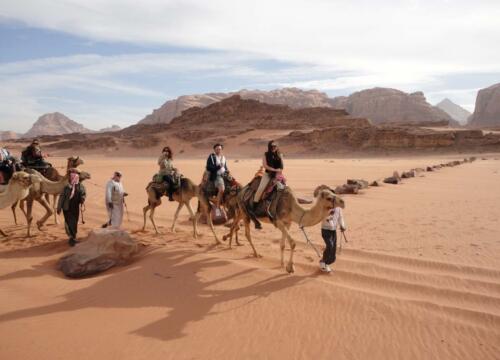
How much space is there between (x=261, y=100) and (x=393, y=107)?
194ft

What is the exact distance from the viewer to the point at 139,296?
6.84 m

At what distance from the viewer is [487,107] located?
138 meters

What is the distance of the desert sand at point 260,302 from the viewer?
17.4ft

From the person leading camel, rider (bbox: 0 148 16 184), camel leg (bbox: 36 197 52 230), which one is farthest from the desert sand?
rider (bbox: 0 148 16 184)

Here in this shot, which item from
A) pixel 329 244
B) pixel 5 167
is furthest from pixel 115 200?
pixel 329 244

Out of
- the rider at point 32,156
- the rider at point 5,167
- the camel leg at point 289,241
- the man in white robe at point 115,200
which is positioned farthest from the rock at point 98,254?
the rider at point 32,156

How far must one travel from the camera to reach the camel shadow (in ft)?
20.1

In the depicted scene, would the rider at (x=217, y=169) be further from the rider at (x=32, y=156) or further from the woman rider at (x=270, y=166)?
the rider at (x=32, y=156)

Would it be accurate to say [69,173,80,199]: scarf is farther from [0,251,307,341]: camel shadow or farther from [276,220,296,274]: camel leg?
[276,220,296,274]: camel leg

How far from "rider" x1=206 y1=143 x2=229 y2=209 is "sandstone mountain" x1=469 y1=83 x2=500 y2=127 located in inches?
5633

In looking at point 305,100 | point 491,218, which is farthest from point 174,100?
point 491,218

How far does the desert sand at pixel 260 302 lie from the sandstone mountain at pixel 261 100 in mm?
167448

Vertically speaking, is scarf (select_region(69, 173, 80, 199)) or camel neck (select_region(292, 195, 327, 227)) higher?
scarf (select_region(69, 173, 80, 199))

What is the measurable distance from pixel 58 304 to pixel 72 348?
1.56 metres
